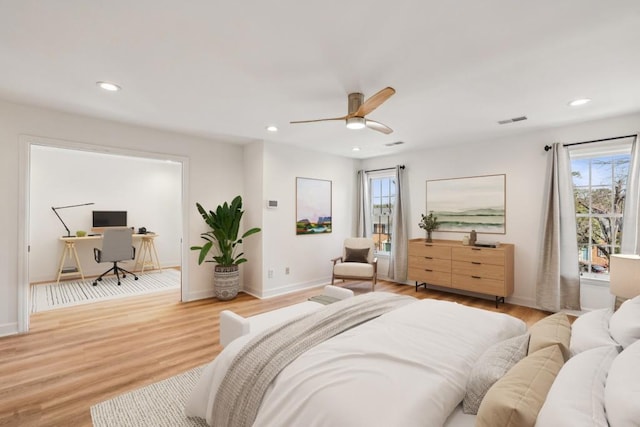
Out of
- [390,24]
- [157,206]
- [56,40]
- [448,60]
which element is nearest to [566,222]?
[448,60]

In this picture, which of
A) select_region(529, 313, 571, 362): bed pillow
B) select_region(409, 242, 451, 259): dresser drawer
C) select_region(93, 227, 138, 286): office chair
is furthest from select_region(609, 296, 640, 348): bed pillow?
select_region(93, 227, 138, 286): office chair

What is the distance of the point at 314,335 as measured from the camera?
1.77 m

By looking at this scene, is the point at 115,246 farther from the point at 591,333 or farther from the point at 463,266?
the point at 591,333

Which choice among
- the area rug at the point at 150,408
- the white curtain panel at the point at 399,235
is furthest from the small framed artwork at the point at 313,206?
the area rug at the point at 150,408

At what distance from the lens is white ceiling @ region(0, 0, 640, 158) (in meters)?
1.77

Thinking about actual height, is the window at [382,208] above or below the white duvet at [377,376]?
above

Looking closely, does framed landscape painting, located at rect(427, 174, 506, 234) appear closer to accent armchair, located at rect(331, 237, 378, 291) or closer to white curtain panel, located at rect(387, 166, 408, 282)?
white curtain panel, located at rect(387, 166, 408, 282)

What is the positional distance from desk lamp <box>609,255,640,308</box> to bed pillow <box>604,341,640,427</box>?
1892 mm

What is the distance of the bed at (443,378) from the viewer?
0.95m

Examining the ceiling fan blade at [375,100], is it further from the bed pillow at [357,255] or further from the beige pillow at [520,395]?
the bed pillow at [357,255]

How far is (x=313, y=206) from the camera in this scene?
5527 mm

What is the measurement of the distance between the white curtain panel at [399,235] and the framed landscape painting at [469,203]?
0.50m

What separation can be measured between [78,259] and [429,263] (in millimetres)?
6743

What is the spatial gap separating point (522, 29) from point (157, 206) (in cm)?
742
